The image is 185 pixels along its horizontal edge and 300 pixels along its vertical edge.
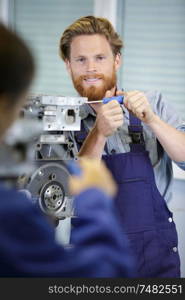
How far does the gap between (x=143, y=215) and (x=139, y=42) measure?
37.4 inches

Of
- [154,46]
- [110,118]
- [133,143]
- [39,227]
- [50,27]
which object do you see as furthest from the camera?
[50,27]

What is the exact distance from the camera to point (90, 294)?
855 millimetres

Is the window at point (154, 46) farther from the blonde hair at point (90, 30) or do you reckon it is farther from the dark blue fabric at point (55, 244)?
the dark blue fabric at point (55, 244)

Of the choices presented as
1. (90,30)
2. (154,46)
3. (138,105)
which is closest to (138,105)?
(138,105)

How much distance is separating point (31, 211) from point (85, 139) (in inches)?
21.8

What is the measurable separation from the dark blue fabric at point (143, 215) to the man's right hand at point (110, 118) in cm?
11

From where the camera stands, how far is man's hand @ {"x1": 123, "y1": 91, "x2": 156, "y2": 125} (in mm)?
1082

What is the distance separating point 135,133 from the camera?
3.86ft

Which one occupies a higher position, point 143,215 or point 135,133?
point 135,133

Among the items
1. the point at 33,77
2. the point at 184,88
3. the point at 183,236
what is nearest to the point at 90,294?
the point at 33,77

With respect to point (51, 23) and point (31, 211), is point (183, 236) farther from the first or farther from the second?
point (31, 211)

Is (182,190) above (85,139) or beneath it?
beneath

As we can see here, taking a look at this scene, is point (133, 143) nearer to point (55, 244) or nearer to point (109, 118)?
point (109, 118)

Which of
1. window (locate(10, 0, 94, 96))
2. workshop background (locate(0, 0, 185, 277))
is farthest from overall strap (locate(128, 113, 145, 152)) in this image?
window (locate(10, 0, 94, 96))
